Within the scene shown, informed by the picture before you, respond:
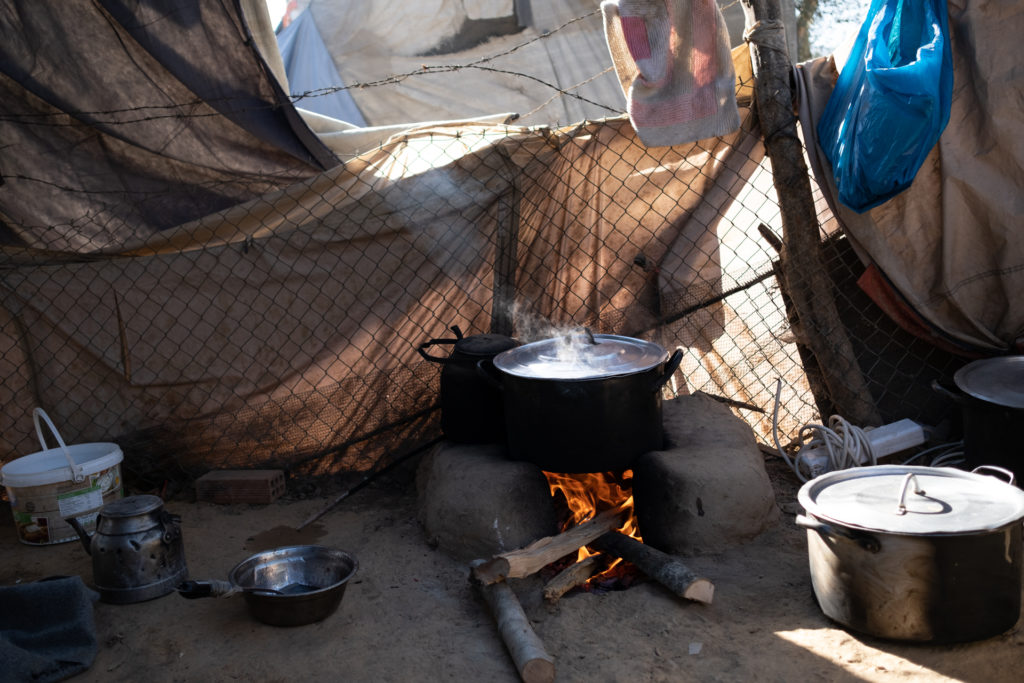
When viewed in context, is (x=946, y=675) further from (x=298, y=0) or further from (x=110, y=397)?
(x=298, y=0)

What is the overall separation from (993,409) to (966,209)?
94 centimetres

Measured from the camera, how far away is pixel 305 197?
13.8 ft

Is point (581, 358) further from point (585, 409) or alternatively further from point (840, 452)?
point (840, 452)

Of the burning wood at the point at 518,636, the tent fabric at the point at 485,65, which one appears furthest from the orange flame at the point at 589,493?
the tent fabric at the point at 485,65

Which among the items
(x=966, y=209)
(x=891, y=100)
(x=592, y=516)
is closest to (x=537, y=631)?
(x=592, y=516)

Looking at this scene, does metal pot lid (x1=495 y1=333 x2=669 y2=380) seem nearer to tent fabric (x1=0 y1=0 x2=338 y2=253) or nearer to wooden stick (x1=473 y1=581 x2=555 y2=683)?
wooden stick (x1=473 y1=581 x2=555 y2=683)

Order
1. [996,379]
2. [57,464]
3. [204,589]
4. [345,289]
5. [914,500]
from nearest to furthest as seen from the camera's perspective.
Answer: [914,500] → [204,589] → [996,379] → [57,464] → [345,289]

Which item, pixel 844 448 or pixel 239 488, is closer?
pixel 844 448

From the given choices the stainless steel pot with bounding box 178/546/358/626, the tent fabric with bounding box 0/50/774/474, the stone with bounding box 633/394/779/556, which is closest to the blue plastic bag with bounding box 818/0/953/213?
the tent fabric with bounding box 0/50/774/474

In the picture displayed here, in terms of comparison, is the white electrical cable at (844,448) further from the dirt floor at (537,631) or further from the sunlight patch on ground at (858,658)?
the sunlight patch on ground at (858,658)

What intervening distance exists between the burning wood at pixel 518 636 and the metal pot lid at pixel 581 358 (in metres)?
0.84

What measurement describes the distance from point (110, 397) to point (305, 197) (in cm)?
148

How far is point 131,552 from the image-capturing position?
10.2 feet

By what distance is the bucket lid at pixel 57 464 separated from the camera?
3.64 m
